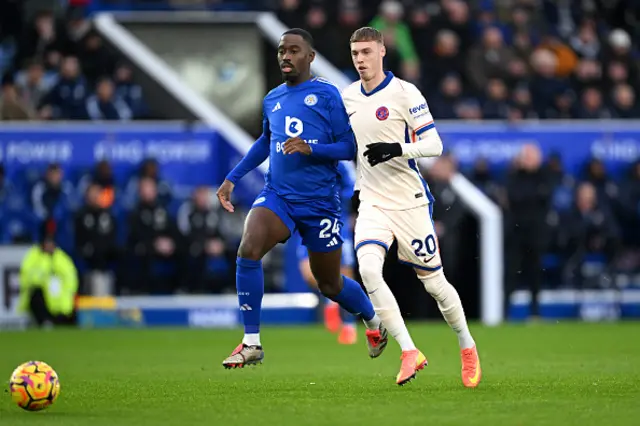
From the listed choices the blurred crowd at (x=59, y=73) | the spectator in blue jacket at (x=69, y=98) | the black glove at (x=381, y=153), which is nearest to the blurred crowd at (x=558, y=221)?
the blurred crowd at (x=59, y=73)

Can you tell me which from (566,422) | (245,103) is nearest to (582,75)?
(245,103)

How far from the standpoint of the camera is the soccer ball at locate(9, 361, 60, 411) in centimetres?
773

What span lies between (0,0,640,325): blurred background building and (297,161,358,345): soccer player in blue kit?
2.65 feet

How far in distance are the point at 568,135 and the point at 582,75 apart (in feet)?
7.45

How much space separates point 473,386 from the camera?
9.10 metres

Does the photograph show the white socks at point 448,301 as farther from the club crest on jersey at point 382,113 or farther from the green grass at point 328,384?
the club crest on jersey at point 382,113

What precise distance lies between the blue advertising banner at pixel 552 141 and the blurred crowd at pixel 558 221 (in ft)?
0.64

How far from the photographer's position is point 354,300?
10.3 m

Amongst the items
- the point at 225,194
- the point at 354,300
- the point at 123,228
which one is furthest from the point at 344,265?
the point at 225,194

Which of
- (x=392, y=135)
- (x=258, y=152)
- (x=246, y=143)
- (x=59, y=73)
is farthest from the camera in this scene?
(x=59, y=73)

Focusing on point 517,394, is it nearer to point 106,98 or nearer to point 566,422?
point 566,422

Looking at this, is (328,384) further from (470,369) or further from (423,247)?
(423,247)

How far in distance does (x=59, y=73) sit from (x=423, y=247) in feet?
43.9

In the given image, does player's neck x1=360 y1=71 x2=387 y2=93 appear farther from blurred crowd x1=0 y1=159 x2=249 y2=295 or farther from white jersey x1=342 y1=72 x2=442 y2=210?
blurred crowd x1=0 y1=159 x2=249 y2=295
